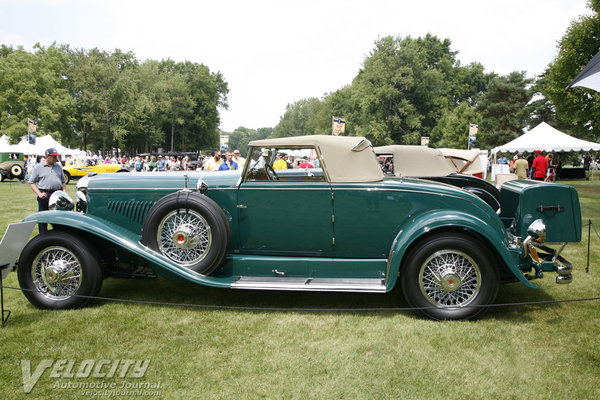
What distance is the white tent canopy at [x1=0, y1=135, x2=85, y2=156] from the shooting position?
102 ft

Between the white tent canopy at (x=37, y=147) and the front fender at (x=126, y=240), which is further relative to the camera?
the white tent canopy at (x=37, y=147)

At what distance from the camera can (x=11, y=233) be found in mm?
4156

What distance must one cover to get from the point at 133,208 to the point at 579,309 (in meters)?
5.26

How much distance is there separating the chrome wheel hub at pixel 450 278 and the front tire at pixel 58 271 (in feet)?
11.6

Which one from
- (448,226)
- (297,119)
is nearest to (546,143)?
(448,226)

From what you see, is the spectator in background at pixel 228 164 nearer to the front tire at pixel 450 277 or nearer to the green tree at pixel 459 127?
the front tire at pixel 450 277

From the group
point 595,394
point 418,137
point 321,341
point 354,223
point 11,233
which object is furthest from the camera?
point 418,137

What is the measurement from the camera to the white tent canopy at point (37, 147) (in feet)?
102

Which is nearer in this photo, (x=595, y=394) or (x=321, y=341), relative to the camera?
(x=595, y=394)

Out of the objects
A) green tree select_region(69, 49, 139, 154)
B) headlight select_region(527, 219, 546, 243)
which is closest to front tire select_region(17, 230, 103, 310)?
headlight select_region(527, 219, 546, 243)

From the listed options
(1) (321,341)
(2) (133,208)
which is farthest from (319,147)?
(2) (133,208)

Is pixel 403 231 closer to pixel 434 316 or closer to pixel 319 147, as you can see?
pixel 434 316

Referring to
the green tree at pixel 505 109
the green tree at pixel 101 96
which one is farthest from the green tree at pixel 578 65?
the green tree at pixel 101 96

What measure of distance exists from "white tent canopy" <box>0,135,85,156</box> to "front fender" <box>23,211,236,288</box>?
29686 mm
